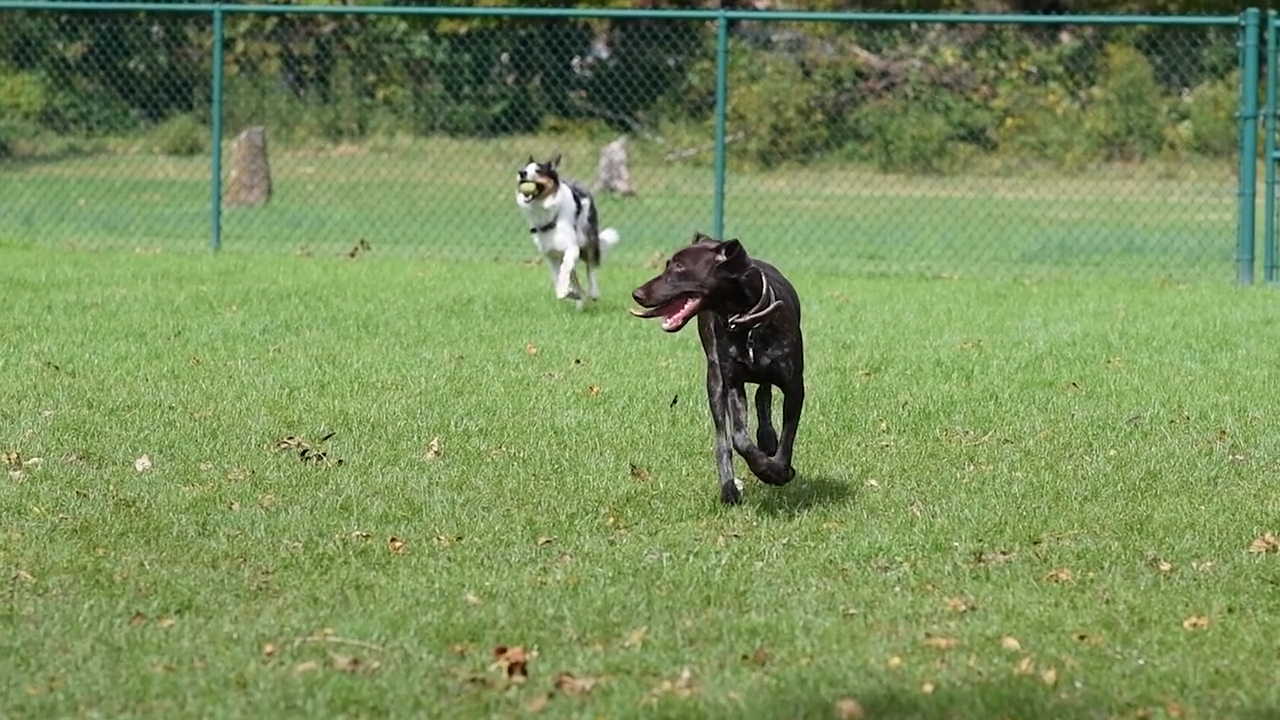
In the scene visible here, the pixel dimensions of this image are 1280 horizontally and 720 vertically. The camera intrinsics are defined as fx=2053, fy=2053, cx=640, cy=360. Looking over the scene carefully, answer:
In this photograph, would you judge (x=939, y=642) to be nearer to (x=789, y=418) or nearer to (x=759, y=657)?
(x=759, y=657)

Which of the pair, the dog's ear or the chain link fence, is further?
the chain link fence

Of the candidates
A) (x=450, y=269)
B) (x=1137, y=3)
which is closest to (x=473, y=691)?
(x=450, y=269)

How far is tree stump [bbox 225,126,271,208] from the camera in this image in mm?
20172

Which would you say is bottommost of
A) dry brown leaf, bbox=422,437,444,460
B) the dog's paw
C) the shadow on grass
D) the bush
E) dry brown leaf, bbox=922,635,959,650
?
the bush

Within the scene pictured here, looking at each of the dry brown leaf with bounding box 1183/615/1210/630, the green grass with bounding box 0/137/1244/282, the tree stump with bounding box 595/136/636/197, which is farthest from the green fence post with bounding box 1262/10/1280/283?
the dry brown leaf with bounding box 1183/615/1210/630

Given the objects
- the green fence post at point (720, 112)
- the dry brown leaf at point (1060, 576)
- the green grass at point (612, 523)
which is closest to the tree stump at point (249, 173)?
the green fence post at point (720, 112)

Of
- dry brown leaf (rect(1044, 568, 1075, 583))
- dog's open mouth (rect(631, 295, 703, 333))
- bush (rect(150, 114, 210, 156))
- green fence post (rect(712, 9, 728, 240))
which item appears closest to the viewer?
dry brown leaf (rect(1044, 568, 1075, 583))

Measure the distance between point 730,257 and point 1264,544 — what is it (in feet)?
6.14

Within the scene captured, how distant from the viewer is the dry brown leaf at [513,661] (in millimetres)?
4910

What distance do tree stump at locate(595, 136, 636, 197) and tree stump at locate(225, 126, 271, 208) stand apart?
3300mm

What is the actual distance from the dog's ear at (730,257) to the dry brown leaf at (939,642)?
163cm

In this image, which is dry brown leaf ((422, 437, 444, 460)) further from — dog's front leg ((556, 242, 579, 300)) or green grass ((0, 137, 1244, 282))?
green grass ((0, 137, 1244, 282))

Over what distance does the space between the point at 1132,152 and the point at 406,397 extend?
10.4 m

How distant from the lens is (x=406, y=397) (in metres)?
8.88
